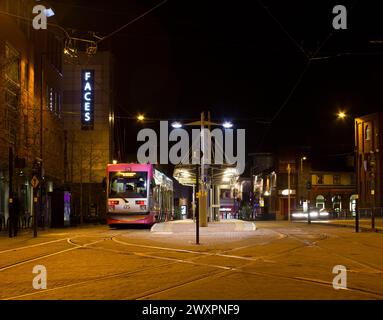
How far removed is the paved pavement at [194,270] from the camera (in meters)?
10.7

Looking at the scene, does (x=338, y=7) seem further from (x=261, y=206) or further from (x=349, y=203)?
(x=261, y=206)

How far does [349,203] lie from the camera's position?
86.7 m

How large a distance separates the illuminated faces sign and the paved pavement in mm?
43558

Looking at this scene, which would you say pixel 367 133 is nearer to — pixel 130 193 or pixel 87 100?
pixel 87 100

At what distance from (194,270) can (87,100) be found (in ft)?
174

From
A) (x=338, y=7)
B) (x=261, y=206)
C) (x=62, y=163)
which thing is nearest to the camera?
(x=338, y=7)

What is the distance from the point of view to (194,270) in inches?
558

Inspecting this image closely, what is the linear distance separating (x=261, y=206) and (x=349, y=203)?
17.9m

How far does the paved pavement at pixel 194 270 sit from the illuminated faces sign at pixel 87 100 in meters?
43.6

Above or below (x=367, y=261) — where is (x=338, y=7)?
above

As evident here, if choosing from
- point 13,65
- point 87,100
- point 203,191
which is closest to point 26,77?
point 13,65

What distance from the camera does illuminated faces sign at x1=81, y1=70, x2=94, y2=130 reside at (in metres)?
65.1
